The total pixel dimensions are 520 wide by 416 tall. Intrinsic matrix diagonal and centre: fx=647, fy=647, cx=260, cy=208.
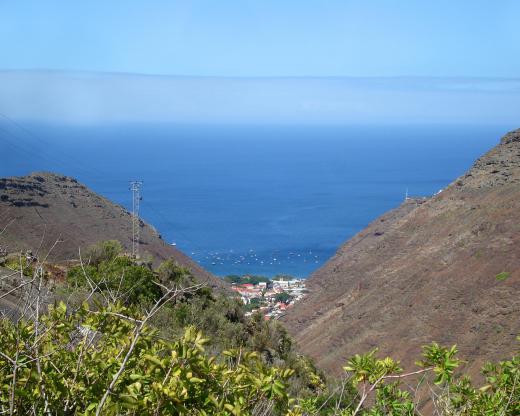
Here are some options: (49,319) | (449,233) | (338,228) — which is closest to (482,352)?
(449,233)

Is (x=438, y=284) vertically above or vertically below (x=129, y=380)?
below

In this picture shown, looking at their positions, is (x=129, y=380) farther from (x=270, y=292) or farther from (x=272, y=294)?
(x=270, y=292)

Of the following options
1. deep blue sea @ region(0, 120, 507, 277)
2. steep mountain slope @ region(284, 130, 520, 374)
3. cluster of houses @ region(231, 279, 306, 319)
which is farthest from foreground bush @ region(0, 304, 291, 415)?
deep blue sea @ region(0, 120, 507, 277)

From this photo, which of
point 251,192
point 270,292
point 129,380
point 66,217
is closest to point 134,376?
point 129,380

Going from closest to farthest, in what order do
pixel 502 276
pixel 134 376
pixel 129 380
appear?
1. pixel 134 376
2. pixel 129 380
3. pixel 502 276

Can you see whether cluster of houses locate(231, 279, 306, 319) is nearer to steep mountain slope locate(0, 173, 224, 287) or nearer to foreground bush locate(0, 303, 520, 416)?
steep mountain slope locate(0, 173, 224, 287)

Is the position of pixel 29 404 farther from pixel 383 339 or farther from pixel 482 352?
pixel 383 339
